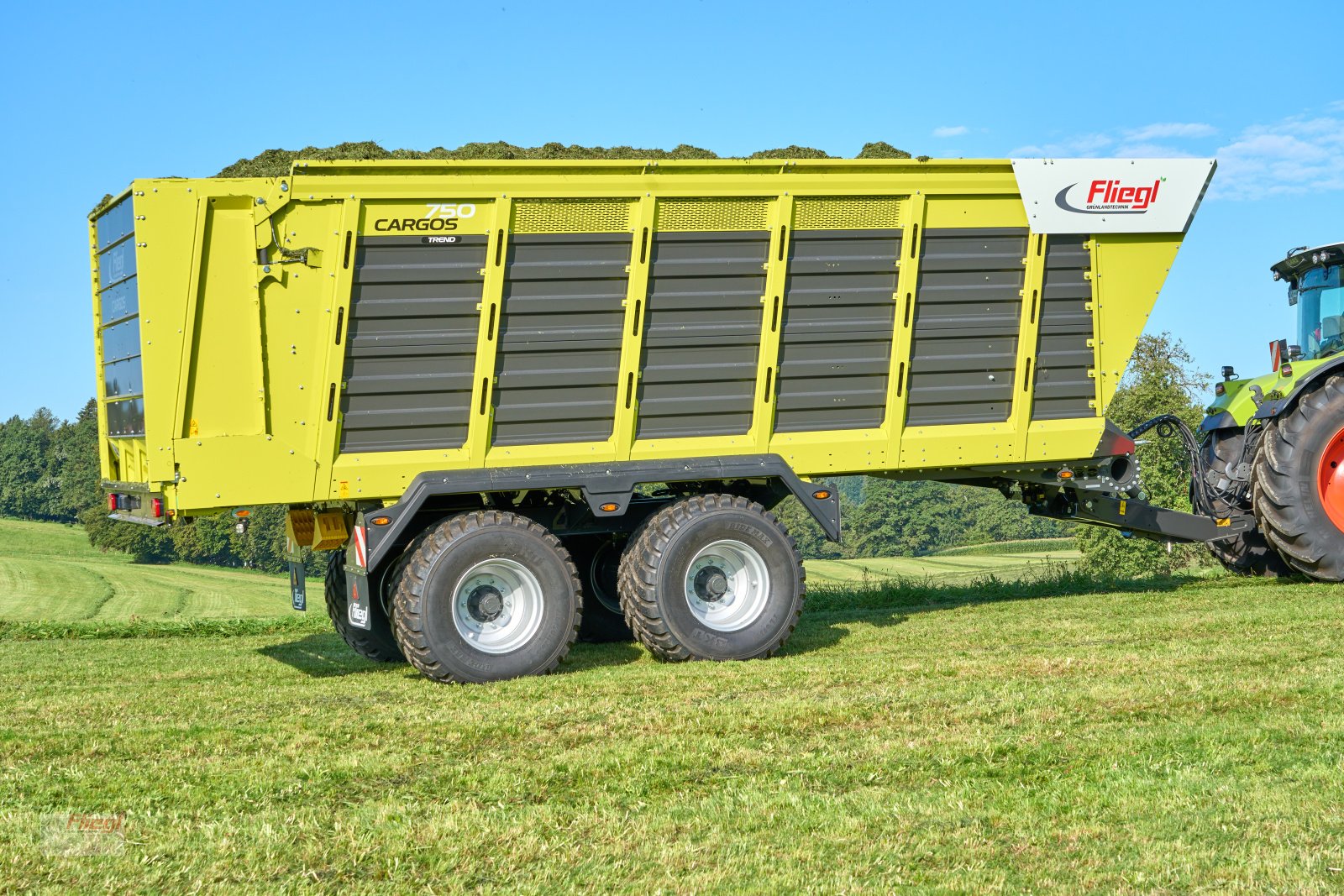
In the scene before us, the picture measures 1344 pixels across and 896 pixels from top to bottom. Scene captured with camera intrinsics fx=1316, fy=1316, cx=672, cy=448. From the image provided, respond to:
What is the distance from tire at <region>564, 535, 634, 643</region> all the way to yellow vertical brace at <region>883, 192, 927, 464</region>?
238cm

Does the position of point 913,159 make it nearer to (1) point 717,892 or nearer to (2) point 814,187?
(2) point 814,187

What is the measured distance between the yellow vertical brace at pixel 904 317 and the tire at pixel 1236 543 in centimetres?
421

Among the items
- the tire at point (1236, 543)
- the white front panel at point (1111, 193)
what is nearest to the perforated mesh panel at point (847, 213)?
the white front panel at point (1111, 193)

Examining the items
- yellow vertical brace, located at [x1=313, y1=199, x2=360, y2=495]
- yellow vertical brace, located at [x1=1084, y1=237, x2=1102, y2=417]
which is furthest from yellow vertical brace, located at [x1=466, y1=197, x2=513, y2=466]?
yellow vertical brace, located at [x1=1084, y1=237, x2=1102, y2=417]

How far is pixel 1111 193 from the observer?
34.3ft

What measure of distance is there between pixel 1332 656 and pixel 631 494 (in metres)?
4.68

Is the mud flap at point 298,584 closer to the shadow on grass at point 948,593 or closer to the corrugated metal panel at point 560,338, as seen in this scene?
the corrugated metal panel at point 560,338

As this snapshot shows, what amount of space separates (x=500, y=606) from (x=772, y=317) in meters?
2.84

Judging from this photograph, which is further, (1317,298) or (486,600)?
(1317,298)

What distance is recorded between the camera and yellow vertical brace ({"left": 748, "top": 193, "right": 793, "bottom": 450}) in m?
9.48

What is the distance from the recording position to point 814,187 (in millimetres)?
9562

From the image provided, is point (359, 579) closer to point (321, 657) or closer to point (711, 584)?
point (321, 657)

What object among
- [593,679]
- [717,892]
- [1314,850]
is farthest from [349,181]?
[1314,850]

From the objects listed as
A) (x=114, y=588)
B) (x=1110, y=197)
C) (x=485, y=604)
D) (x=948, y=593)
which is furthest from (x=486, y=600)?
(x=114, y=588)
